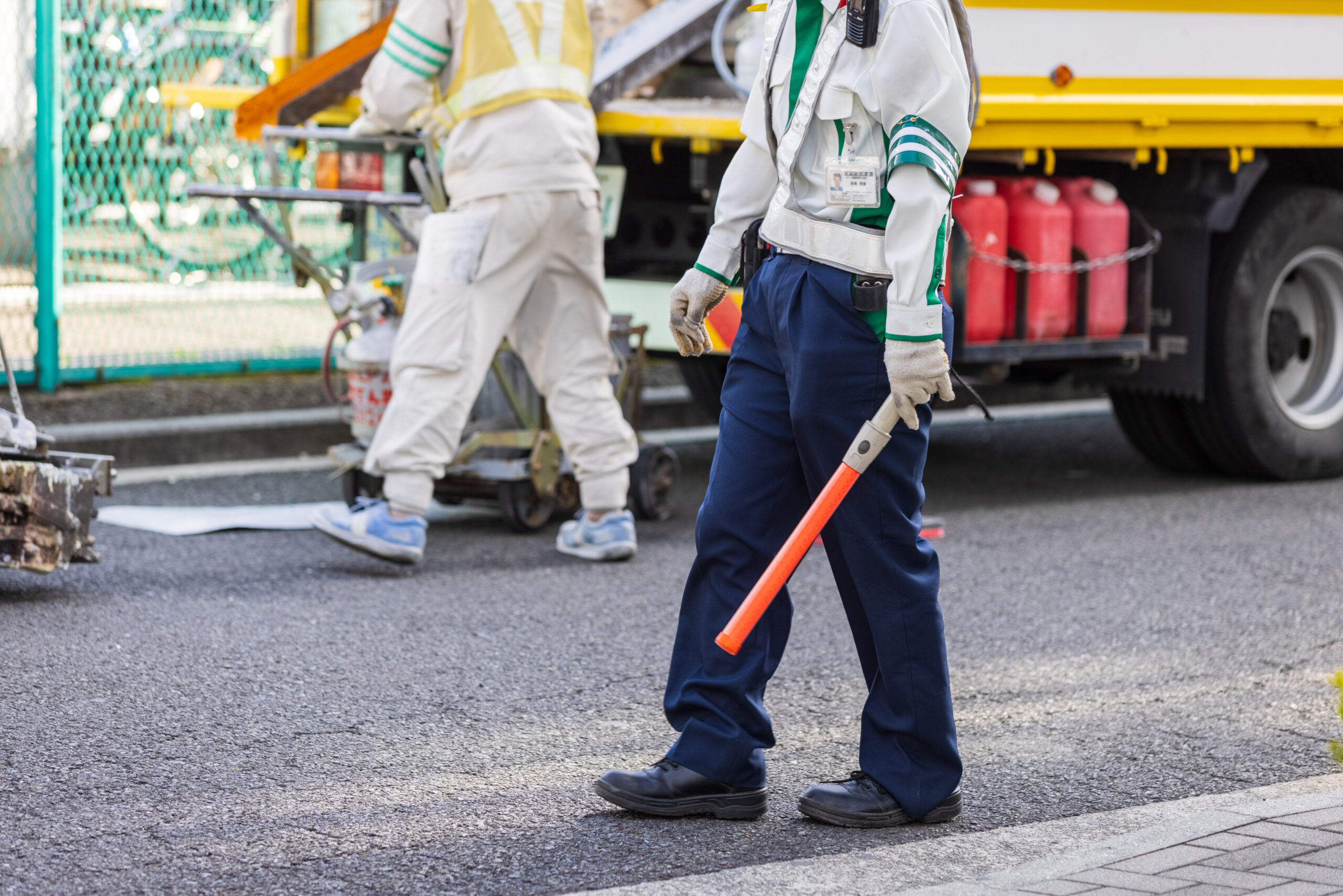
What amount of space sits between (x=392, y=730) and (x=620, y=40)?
12.2 feet

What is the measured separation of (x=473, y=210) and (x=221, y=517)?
153cm

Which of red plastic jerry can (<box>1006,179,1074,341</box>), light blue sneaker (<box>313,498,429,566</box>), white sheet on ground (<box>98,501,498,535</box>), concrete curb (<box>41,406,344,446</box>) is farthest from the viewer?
concrete curb (<box>41,406,344,446</box>)

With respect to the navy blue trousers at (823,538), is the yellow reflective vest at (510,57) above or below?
above

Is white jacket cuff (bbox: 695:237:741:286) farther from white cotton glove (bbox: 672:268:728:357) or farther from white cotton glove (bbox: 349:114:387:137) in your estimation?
white cotton glove (bbox: 349:114:387:137)

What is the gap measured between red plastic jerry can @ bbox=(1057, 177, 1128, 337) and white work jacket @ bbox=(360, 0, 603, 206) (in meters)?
2.30

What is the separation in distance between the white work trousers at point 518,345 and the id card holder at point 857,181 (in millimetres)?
2465

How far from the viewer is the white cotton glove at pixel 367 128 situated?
5.69 meters

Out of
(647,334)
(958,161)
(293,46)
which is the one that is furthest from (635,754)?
(293,46)

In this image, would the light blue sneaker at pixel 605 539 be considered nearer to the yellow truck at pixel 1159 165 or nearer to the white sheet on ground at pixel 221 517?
the white sheet on ground at pixel 221 517

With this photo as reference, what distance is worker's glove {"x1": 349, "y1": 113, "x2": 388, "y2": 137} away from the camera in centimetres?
569

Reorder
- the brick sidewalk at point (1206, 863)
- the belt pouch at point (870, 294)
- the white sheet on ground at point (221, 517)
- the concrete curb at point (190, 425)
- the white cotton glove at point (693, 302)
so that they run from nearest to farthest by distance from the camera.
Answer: the brick sidewalk at point (1206, 863) < the belt pouch at point (870, 294) < the white cotton glove at point (693, 302) < the white sheet on ground at point (221, 517) < the concrete curb at point (190, 425)

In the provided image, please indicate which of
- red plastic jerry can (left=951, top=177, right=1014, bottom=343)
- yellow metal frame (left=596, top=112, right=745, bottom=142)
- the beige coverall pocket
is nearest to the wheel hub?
red plastic jerry can (left=951, top=177, right=1014, bottom=343)

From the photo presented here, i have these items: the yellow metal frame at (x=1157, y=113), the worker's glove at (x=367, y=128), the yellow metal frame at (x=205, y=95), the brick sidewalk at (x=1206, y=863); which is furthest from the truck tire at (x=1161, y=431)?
the brick sidewalk at (x=1206, y=863)

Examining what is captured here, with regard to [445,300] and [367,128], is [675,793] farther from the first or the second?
[367,128]
